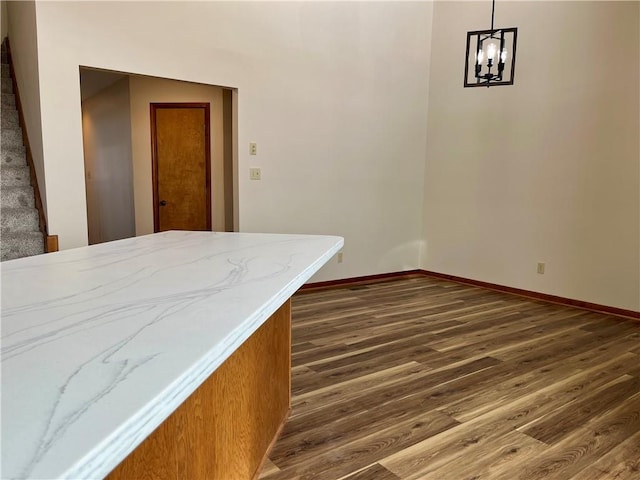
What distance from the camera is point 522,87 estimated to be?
4.77 meters

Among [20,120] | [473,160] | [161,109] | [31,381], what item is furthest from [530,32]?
[31,381]

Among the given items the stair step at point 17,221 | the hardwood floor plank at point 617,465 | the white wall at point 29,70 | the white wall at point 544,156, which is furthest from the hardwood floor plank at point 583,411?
the stair step at point 17,221

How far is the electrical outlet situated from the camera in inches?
176

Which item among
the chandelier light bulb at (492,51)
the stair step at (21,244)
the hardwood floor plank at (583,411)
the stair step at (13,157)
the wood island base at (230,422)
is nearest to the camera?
the wood island base at (230,422)

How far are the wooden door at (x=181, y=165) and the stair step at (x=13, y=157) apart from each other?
1.91 meters

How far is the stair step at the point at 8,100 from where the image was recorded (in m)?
4.28

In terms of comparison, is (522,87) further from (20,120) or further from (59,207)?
(20,120)

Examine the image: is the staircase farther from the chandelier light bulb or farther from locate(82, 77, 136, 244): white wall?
the chandelier light bulb

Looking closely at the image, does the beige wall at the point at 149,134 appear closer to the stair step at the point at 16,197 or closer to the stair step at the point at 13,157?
the stair step at the point at 13,157

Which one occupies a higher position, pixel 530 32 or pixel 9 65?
pixel 530 32

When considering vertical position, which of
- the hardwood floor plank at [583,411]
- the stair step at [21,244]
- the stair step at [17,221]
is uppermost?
the stair step at [17,221]

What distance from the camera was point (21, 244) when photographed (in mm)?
3590

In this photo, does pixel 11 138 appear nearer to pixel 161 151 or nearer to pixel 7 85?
pixel 7 85

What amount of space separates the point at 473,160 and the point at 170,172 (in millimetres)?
3556
